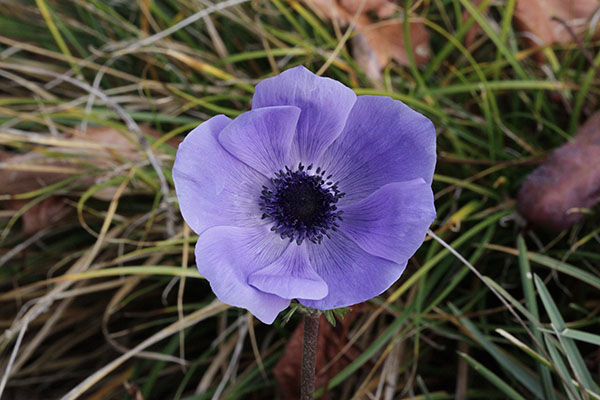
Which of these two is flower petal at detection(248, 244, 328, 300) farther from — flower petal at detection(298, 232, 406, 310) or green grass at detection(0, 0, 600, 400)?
green grass at detection(0, 0, 600, 400)

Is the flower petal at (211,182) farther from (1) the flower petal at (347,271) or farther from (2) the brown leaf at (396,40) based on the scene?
(2) the brown leaf at (396,40)

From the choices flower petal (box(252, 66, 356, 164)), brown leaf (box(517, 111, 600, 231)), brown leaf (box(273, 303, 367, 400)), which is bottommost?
brown leaf (box(273, 303, 367, 400))

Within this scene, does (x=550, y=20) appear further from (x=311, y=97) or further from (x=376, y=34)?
(x=311, y=97)

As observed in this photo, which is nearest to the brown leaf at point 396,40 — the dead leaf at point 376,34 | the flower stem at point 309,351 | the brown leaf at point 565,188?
the dead leaf at point 376,34

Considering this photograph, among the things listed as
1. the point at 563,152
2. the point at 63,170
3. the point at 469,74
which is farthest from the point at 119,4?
the point at 563,152

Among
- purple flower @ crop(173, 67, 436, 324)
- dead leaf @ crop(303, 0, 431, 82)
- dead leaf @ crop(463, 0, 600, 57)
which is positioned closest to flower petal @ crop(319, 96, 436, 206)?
purple flower @ crop(173, 67, 436, 324)

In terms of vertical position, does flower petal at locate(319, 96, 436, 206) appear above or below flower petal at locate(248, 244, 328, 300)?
above

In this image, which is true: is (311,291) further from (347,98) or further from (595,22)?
(595,22)

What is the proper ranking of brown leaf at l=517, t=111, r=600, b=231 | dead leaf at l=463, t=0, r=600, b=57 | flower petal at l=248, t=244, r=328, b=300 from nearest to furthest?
flower petal at l=248, t=244, r=328, b=300 → brown leaf at l=517, t=111, r=600, b=231 → dead leaf at l=463, t=0, r=600, b=57
